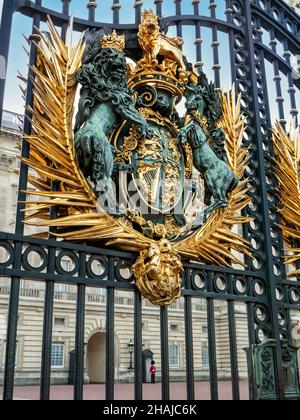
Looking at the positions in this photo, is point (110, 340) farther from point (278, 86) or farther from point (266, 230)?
point (278, 86)

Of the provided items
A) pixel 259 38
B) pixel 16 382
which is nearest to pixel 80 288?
pixel 259 38

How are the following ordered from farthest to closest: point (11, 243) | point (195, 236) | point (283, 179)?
point (283, 179) → point (195, 236) → point (11, 243)

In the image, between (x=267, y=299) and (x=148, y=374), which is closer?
(x=267, y=299)

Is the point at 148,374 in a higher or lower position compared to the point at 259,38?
lower

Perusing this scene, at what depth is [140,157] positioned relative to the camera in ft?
16.3

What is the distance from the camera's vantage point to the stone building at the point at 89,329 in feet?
46.3

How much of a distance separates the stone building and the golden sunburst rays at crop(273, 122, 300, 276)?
7.00 m

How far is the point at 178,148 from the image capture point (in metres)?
5.35

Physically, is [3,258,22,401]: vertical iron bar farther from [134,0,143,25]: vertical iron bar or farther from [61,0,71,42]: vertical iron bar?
[134,0,143,25]: vertical iron bar

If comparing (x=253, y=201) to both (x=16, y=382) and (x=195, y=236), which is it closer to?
(x=195, y=236)

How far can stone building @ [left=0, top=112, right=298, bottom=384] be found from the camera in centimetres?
1411

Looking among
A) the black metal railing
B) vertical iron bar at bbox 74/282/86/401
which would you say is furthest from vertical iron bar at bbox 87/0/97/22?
vertical iron bar at bbox 74/282/86/401

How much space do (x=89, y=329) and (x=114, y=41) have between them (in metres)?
13.6
